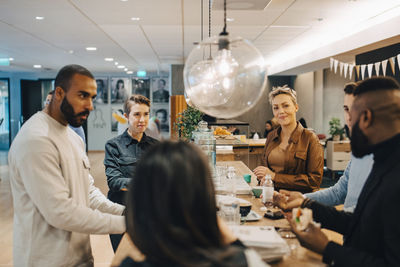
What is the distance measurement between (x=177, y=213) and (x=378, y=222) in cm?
85

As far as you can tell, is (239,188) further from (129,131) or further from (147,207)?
(147,207)

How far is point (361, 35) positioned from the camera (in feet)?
18.5

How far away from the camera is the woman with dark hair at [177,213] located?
88 cm

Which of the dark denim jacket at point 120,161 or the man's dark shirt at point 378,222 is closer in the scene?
the man's dark shirt at point 378,222

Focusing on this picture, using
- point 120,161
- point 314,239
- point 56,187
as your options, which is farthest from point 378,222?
point 120,161

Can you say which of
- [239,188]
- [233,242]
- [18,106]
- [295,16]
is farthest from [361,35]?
[18,106]

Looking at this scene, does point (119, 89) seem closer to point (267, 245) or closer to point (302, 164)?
point (302, 164)

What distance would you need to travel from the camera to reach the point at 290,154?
3020 mm

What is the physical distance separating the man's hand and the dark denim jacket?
1.62 metres

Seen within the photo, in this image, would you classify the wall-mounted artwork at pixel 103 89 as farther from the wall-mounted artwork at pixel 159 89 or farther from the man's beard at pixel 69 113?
the man's beard at pixel 69 113

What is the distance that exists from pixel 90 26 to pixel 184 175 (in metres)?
5.31

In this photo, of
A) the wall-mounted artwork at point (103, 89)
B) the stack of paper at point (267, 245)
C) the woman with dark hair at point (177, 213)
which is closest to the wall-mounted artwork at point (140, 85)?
the wall-mounted artwork at point (103, 89)

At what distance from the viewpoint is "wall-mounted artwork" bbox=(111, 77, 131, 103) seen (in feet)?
48.3

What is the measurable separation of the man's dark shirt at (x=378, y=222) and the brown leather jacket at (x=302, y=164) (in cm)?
140
